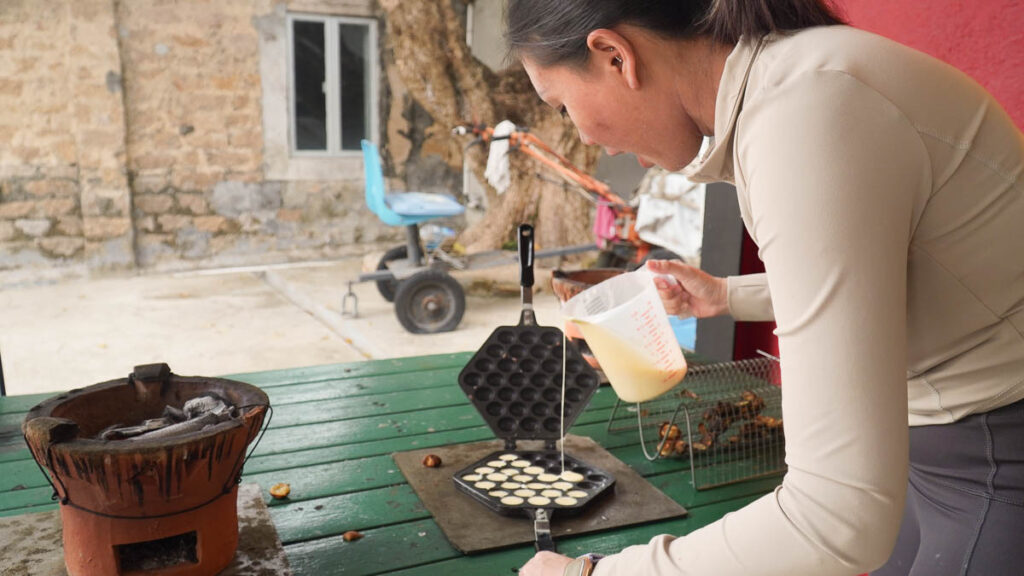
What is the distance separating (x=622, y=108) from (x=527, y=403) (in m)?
0.86

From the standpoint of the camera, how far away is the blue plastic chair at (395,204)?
503 centimetres

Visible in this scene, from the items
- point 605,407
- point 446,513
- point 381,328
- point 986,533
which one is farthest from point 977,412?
point 381,328

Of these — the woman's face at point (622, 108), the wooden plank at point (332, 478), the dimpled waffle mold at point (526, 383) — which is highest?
the woman's face at point (622, 108)

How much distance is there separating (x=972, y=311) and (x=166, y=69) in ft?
22.0

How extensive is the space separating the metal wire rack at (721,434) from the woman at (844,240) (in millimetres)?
695

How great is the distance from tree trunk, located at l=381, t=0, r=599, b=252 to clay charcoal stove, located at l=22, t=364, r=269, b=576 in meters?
5.44

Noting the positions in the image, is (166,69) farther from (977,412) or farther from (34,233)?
(977,412)

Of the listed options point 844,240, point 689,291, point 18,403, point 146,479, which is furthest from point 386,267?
point 844,240

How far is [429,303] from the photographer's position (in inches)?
194

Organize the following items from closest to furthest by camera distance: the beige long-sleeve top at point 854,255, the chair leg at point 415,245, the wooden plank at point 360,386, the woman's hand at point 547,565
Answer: the beige long-sleeve top at point 854,255 < the woman's hand at point 547,565 < the wooden plank at point 360,386 < the chair leg at point 415,245

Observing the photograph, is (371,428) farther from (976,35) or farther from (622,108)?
(976,35)

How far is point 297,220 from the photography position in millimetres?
7047

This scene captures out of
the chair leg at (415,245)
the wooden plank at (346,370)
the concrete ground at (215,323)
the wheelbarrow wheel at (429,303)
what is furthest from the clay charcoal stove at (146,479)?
the chair leg at (415,245)

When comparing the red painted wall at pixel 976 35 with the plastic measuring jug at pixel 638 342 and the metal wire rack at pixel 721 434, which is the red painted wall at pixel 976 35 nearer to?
the metal wire rack at pixel 721 434
